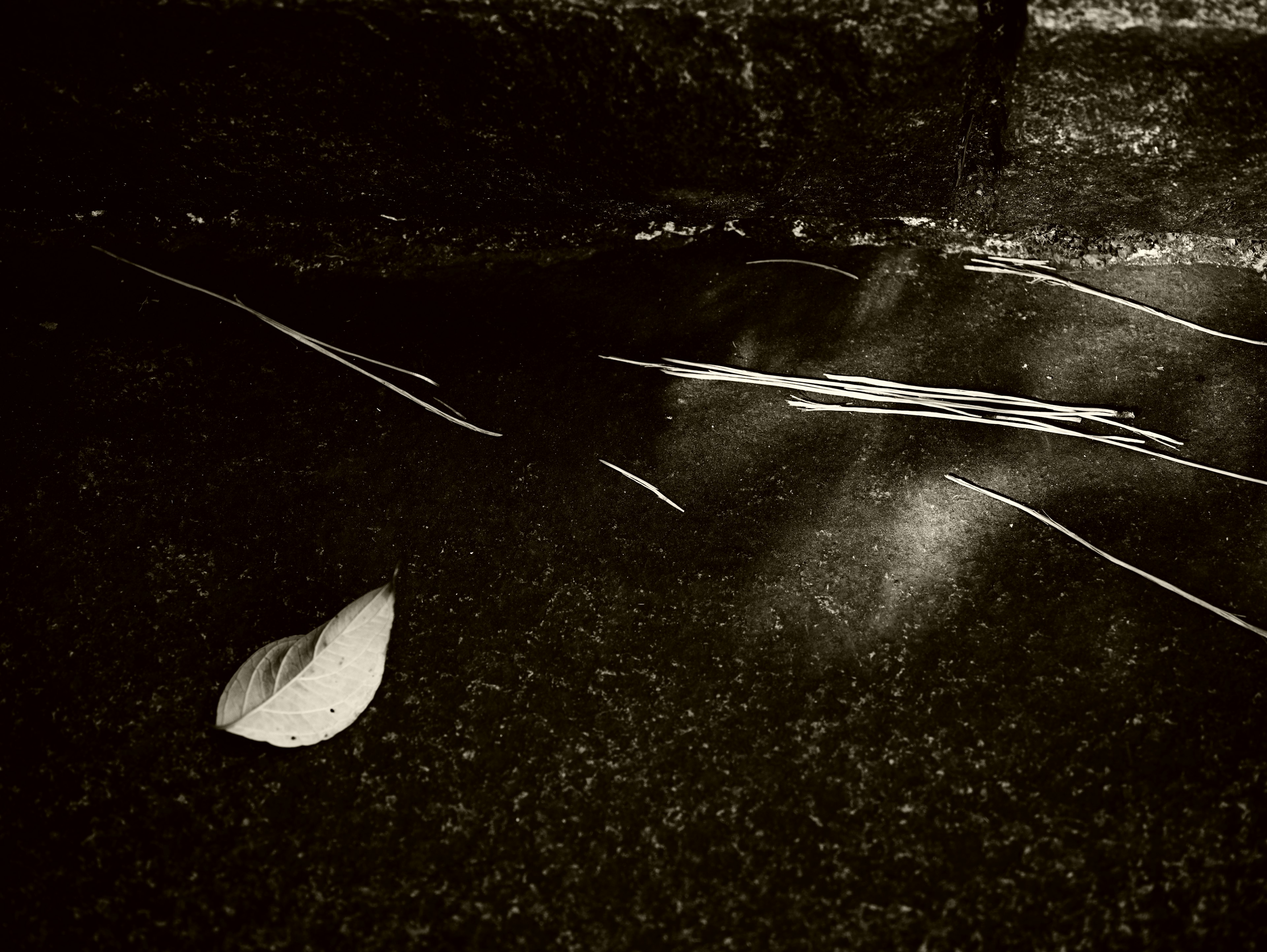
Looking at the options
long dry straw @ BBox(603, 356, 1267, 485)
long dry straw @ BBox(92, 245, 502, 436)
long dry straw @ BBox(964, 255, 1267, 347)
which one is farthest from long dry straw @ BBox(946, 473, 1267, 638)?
long dry straw @ BBox(92, 245, 502, 436)

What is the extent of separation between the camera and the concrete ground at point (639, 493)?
111 cm

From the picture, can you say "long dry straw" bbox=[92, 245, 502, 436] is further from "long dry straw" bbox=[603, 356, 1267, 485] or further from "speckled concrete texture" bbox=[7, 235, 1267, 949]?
"long dry straw" bbox=[603, 356, 1267, 485]

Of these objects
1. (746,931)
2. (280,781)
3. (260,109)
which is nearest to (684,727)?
(746,931)

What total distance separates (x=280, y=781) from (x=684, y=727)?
2.05ft

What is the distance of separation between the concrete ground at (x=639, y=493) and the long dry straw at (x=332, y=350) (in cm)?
2

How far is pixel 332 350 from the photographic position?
141cm

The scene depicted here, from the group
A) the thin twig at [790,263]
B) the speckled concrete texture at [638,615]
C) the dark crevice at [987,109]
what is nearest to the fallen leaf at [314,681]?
the speckled concrete texture at [638,615]

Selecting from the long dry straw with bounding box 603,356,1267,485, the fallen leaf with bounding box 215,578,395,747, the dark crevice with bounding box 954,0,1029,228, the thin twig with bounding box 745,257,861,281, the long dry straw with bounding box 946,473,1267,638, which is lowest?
the fallen leaf with bounding box 215,578,395,747

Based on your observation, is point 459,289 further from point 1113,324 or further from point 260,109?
point 1113,324

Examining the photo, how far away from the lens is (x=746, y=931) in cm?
108

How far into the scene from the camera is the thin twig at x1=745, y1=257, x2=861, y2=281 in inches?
57.2

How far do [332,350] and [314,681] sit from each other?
0.60 metres

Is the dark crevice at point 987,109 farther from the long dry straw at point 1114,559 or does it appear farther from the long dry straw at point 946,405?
the long dry straw at point 1114,559

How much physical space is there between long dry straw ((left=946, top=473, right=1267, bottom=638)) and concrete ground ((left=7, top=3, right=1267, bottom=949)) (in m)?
0.02
